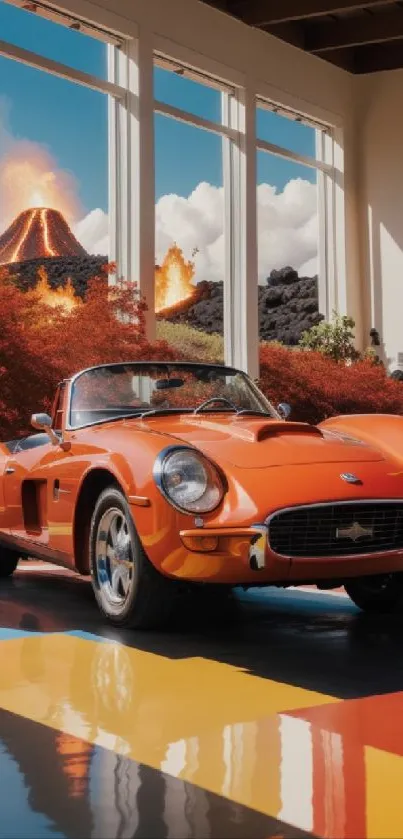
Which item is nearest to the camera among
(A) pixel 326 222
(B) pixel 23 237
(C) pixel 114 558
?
(C) pixel 114 558

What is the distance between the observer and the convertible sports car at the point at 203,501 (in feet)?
13.3

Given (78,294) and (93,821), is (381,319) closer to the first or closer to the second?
(78,294)

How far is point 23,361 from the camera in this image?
10.5 metres

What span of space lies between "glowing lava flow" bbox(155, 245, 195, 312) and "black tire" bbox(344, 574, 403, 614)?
864 centimetres

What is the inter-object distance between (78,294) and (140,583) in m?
8.37

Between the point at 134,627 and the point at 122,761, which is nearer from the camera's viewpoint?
the point at 122,761

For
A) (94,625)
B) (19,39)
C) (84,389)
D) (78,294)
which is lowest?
(94,625)

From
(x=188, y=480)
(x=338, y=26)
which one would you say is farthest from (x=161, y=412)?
(x=338, y=26)

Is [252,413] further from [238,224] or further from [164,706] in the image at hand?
[238,224]

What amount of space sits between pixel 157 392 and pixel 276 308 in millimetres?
10553

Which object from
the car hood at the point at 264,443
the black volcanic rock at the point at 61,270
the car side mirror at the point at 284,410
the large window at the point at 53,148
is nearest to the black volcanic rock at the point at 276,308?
the black volcanic rock at the point at 61,270

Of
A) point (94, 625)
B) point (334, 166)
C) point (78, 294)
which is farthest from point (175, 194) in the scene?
point (94, 625)

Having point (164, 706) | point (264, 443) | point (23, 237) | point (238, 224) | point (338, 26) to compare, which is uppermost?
point (338, 26)

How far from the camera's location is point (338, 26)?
50.7ft
